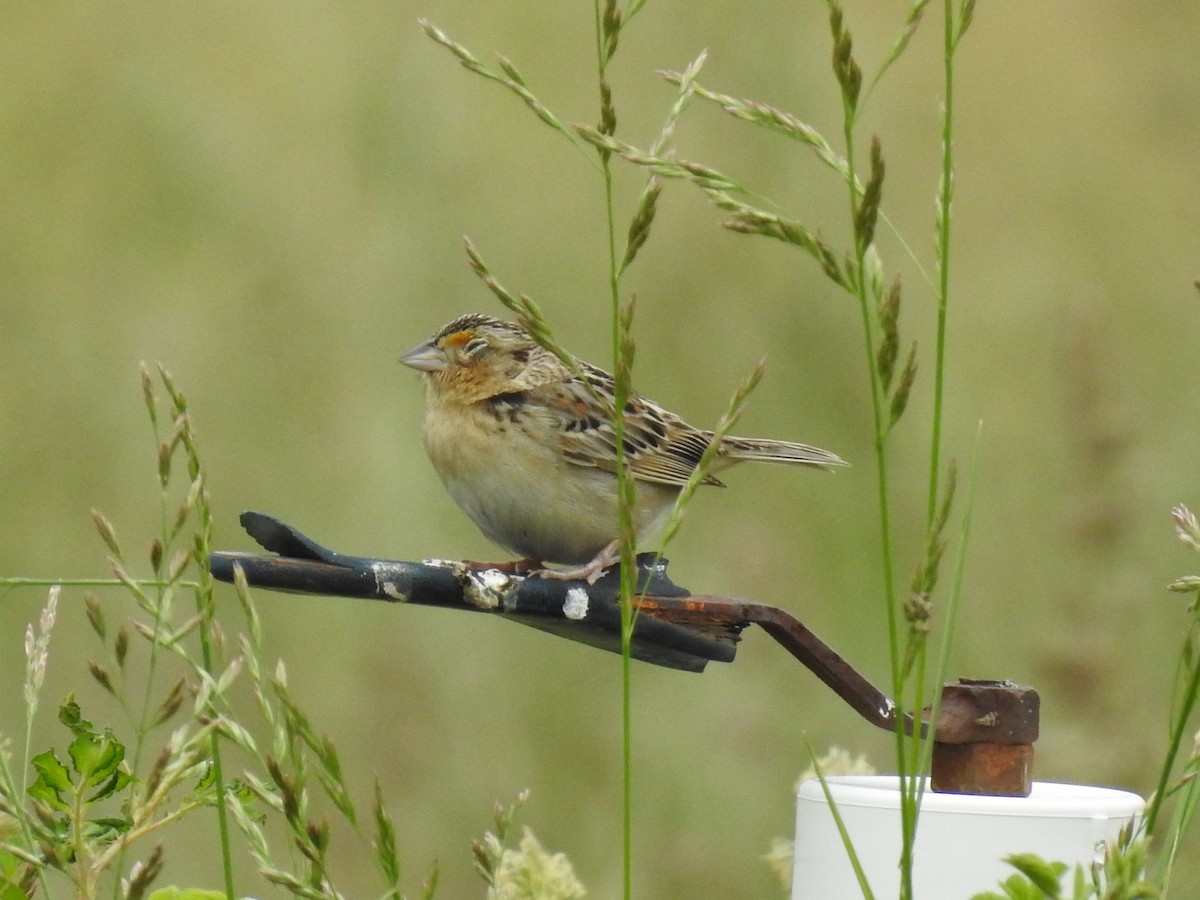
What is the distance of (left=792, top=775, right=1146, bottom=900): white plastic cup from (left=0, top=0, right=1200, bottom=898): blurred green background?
235cm

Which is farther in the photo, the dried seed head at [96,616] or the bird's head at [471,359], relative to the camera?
the bird's head at [471,359]

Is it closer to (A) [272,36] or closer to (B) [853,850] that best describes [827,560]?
(A) [272,36]

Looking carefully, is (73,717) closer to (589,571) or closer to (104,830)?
(104,830)

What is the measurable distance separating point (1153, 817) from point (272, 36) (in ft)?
18.1

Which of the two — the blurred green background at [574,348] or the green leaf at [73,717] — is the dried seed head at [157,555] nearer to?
the green leaf at [73,717]

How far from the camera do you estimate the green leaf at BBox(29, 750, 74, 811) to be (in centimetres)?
154

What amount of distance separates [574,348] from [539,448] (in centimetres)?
170

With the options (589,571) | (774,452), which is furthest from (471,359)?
(589,571)

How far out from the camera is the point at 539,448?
3.85m

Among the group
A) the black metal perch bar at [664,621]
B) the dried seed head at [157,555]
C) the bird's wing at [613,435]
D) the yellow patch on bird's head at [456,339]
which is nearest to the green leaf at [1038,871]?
the black metal perch bar at [664,621]

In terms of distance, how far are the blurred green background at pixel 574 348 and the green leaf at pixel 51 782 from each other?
2683 millimetres

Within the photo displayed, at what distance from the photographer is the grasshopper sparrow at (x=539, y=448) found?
11.8 ft

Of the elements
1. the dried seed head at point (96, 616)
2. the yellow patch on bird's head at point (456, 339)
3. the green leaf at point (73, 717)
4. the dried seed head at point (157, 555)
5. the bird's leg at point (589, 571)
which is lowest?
the green leaf at point (73, 717)

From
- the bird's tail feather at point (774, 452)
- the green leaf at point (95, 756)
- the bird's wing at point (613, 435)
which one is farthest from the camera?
the bird's tail feather at point (774, 452)
